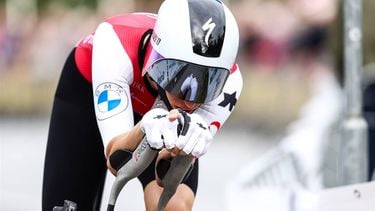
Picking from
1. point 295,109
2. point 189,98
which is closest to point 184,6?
point 189,98

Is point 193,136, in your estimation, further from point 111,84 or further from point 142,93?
point 142,93

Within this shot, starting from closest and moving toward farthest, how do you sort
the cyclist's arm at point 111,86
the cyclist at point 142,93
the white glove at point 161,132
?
the white glove at point 161,132, the cyclist at point 142,93, the cyclist's arm at point 111,86

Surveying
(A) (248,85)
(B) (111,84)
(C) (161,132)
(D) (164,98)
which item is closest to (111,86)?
(B) (111,84)

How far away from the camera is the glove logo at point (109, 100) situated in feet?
17.6

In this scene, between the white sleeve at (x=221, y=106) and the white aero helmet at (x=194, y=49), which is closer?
the white aero helmet at (x=194, y=49)

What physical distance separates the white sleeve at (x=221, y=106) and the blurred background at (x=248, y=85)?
9.08 feet

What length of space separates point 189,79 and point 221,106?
0.50 m

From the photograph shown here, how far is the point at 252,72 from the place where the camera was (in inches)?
781

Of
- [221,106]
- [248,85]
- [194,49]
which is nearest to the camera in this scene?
[194,49]

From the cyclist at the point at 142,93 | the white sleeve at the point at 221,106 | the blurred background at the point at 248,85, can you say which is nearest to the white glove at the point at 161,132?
the cyclist at the point at 142,93

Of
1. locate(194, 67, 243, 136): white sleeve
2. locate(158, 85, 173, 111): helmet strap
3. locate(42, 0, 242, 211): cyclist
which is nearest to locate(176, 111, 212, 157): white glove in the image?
locate(42, 0, 242, 211): cyclist

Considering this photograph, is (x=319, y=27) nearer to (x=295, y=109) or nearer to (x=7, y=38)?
(x=295, y=109)

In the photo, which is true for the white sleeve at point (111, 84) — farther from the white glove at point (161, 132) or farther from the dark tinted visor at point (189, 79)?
the white glove at point (161, 132)

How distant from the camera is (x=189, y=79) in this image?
5.23 meters
